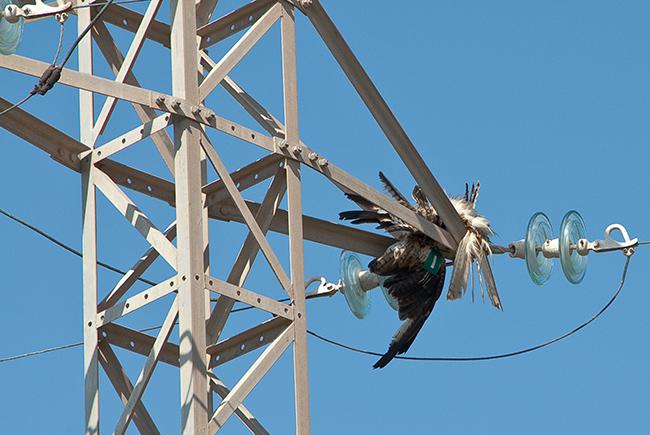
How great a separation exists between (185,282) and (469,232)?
3.53 meters

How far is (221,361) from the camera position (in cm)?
1094

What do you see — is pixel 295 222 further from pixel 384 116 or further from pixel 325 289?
pixel 325 289

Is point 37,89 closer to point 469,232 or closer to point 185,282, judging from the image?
point 185,282

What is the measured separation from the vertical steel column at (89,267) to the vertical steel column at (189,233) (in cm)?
86

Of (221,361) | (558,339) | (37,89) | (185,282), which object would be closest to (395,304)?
(558,339)

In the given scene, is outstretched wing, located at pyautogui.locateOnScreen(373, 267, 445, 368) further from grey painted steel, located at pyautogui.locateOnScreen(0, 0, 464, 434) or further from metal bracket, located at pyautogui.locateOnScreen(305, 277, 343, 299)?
grey painted steel, located at pyautogui.locateOnScreen(0, 0, 464, 434)

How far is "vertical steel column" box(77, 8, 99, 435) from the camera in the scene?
34.9 ft

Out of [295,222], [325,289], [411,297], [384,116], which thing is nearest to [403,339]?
[411,297]

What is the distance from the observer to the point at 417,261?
1281 cm

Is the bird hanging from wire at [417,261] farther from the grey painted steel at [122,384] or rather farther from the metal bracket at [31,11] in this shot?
the metal bracket at [31,11]

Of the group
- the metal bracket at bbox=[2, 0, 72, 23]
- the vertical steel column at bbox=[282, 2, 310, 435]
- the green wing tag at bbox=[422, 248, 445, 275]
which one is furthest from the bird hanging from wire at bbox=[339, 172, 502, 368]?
the metal bracket at bbox=[2, 0, 72, 23]

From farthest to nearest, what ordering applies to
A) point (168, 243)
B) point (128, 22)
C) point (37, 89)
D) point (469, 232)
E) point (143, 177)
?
point (469, 232) → point (128, 22) → point (143, 177) → point (168, 243) → point (37, 89)

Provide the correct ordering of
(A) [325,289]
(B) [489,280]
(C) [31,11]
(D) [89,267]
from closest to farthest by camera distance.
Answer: (C) [31,11], (D) [89,267], (B) [489,280], (A) [325,289]

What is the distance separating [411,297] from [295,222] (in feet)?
7.09
